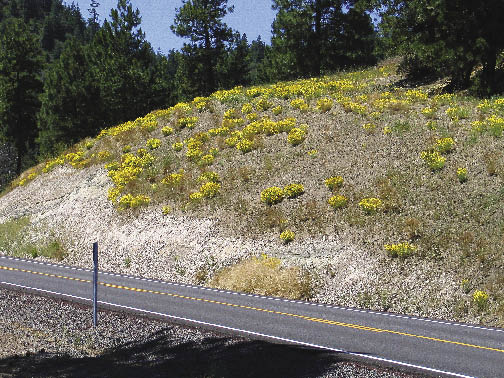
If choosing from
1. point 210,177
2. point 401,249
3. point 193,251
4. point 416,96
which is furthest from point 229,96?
point 401,249

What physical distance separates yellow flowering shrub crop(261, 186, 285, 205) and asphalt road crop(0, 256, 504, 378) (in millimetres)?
5788

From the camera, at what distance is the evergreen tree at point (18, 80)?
42531 mm

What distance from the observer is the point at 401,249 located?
53.1 feet

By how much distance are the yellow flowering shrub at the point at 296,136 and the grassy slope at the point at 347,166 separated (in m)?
0.23

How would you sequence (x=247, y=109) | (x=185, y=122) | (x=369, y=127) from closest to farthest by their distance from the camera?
(x=369, y=127) < (x=247, y=109) < (x=185, y=122)

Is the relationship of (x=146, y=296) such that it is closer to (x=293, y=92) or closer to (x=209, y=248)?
(x=209, y=248)

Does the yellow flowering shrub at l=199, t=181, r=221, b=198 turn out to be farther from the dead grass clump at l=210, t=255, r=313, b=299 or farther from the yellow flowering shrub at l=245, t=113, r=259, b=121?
the yellow flowering shrub at l=245, t=113, r=259, b=121

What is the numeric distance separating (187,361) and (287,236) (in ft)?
32.4

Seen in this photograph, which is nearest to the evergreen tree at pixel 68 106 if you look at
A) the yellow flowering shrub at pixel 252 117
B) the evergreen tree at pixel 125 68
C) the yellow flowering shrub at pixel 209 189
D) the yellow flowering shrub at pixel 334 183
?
the evergreen tree at pixel 125 68

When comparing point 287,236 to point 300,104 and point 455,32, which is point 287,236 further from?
point 455,32

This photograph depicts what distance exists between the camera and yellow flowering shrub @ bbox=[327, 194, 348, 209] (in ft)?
63.7

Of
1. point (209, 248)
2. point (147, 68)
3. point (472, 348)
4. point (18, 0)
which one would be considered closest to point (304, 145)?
point (209, 248)

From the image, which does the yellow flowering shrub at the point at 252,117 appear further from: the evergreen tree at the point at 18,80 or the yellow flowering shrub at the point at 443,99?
the evergreen tree at the point at 18,80

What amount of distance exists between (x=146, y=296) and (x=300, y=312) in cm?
463
